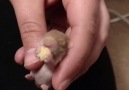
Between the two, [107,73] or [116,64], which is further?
[116,64]

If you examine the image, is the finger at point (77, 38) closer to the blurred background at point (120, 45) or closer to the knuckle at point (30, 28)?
the knuckle at point (30, 28)

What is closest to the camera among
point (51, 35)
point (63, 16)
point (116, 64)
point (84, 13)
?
point (51, 35)

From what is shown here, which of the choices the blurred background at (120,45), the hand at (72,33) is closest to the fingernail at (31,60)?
the hand at (72,33)

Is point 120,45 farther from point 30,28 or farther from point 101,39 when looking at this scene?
point 30,28

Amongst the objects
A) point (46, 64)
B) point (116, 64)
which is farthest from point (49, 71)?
point (116, 64)

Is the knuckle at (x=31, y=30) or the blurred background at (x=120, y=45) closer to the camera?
the knuckle at (x=31, y=30)

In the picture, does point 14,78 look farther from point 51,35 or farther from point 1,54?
point 51,35
